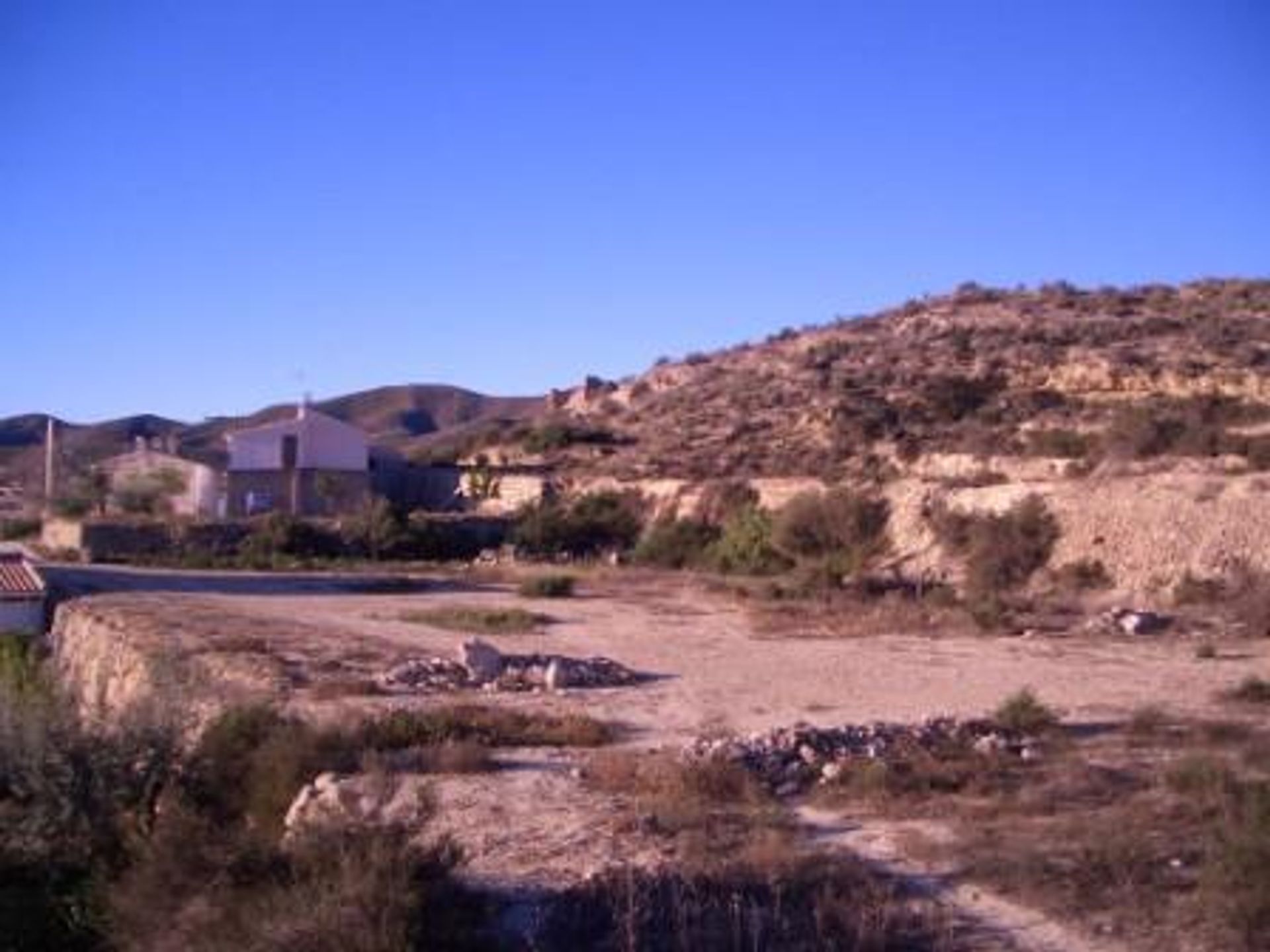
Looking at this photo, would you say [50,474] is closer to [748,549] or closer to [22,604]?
[748,549]

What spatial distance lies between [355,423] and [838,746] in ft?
400

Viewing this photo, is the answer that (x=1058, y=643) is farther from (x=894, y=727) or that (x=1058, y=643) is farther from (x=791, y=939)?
(x=791, y=939)

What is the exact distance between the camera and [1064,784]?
45.7 ft

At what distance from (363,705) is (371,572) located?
95.2ft

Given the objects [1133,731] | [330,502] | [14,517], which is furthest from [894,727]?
[14,517]

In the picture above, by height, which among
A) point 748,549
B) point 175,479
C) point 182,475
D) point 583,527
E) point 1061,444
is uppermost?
point 1061,444

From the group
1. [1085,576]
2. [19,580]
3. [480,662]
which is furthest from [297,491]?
[480,662]

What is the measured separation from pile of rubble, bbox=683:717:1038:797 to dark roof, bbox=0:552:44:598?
2163 centimetres

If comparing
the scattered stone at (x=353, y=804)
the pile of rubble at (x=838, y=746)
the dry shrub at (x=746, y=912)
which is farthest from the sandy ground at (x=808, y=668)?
the dry shrub at (x=746, y=912)

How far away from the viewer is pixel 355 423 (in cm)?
13438

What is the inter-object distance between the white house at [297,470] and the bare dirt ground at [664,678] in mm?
26399

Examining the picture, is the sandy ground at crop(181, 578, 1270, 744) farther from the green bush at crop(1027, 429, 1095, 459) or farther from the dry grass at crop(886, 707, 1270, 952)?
the green bush at crop(1027, 429, 1095, 459)

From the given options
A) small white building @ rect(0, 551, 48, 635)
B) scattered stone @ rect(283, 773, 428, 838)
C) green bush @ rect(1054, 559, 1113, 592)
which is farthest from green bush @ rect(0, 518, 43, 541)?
scattered stone @ rect(283, 773, 428, 838)

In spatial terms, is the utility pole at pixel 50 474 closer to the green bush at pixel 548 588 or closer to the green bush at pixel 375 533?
the green bush at pixel 375 533
